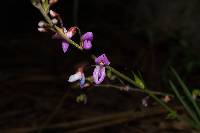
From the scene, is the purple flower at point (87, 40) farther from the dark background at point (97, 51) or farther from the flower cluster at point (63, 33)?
the dark background at point (97, 51)

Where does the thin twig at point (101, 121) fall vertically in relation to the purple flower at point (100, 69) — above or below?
above

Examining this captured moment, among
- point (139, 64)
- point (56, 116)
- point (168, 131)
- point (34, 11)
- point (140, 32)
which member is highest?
point (34, 11)

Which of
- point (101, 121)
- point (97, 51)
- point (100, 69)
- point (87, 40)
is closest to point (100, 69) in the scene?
point (100, 69)

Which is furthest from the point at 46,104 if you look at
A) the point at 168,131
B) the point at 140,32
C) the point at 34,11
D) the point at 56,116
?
the point at 34,11

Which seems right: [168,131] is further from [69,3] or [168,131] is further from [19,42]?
[69,3]

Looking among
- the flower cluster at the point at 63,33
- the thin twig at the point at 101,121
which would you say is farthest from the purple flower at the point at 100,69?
the thin twig at the point at 101,121

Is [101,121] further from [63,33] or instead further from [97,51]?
[97,51]
